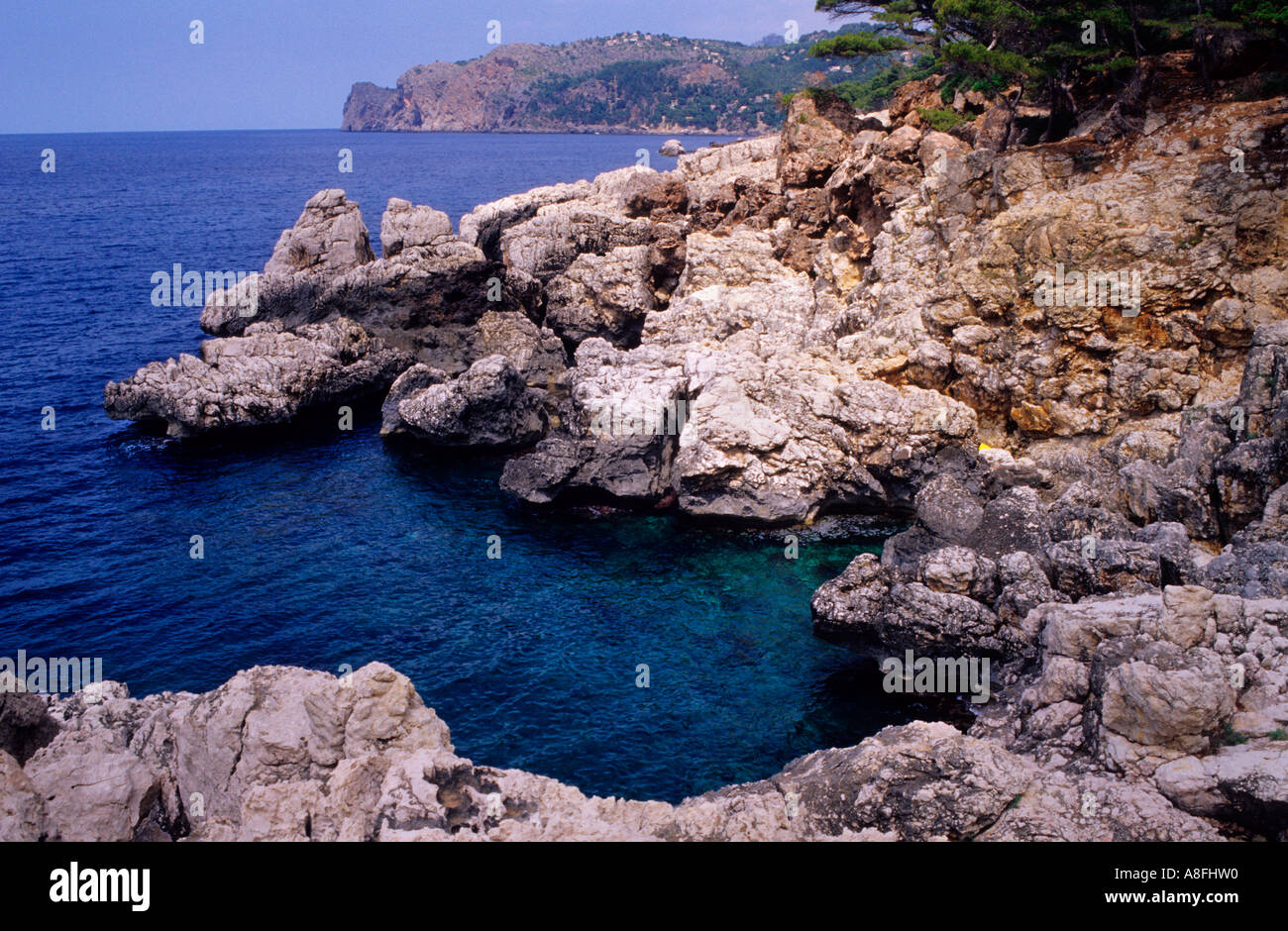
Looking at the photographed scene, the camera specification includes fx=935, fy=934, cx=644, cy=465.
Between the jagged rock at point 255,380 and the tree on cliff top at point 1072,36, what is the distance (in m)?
32.3

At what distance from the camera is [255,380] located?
1777 inches

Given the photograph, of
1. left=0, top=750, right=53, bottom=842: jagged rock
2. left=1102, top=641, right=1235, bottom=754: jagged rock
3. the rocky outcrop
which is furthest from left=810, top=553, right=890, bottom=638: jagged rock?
left=0, top=750, right=53, bottom=842: jagged rock

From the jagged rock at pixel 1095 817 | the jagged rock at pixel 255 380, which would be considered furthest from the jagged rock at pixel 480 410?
the jagged rock at pixel 1095 817

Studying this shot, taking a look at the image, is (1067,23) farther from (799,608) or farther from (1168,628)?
(1168,628)

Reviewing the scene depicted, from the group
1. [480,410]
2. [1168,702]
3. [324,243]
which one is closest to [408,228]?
[324,243]

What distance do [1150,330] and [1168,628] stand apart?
19016 millimetres

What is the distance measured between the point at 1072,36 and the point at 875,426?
20.5 metres

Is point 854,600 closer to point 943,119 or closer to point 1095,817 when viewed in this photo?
point 1095,817

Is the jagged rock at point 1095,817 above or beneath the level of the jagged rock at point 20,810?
beneath

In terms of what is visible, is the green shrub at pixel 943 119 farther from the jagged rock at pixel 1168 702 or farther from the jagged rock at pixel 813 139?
the jagged rock at pixel 1168 702

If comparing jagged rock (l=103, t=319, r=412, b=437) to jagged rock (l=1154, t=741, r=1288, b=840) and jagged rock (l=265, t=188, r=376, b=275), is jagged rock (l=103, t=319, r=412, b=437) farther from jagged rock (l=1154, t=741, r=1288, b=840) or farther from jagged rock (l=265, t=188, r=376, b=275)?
jagged rock (l=1154, t=741, r=1288, b=840)

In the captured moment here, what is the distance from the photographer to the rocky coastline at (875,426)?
1520 cm

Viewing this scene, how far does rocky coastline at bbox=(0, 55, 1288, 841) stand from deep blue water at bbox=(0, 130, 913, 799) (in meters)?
2.18
